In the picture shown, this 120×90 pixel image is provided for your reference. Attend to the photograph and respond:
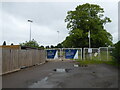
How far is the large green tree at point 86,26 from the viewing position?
1298 inches

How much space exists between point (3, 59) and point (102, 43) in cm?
2685

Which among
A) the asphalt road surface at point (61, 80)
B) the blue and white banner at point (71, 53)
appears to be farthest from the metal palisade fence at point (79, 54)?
the asphalt road surface at point (61, 80)

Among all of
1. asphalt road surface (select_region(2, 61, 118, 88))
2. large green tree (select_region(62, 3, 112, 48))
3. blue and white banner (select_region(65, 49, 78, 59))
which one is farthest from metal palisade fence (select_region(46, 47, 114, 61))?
asphalt road surface (select_region(2, 61, 118, 88))

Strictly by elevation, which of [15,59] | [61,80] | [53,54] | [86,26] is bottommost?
[61,80]

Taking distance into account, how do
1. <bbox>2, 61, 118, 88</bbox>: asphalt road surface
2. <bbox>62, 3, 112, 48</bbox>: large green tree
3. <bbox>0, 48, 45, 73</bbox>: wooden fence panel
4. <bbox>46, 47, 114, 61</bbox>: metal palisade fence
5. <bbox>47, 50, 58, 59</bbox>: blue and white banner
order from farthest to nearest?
<bbox>62, 3, 112, 48</bbox>: large green tree < <bbox>47, 50, 58, 59</bbox>: blue and white banner < <bbox>46, 47, 114, 61</bbox>: metal palisade fence < <bbox>0, 48, 45, 73</bbox>: wooden fence panel < <bbox>2, 61, 118, 88</bbox>: asphalt road surface

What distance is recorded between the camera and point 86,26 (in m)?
33.8

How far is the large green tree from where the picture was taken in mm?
32969

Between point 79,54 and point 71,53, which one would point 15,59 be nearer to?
point 71,53

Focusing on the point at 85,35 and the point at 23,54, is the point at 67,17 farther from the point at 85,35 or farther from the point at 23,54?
the point at 23,54

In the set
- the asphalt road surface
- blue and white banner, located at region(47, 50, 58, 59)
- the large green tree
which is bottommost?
the asphalt road surface

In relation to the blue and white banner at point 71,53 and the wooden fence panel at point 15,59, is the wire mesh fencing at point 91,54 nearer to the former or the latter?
the blue and white banner at point 71,53

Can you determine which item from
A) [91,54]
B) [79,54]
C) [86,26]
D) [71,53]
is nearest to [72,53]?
[71,53]

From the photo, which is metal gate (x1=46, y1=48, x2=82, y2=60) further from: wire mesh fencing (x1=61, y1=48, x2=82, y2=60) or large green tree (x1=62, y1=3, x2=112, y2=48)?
large green tree (x1=62, y1=3, x2=112, y2=48)

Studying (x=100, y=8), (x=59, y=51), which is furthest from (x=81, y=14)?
(x=59, y=51)
